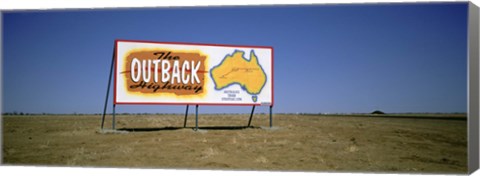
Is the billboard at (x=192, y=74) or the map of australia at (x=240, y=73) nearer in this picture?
the billboard at (x=192, y=74)

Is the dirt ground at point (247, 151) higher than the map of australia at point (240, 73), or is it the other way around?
the map of australia at point (240, 73)

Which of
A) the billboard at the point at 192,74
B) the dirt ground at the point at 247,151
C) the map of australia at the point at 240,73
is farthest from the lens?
the map of australia at the point at 240,73

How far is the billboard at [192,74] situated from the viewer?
1552cm

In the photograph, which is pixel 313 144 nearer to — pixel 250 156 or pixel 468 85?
pixel 250 156

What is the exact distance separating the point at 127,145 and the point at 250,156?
3479mm

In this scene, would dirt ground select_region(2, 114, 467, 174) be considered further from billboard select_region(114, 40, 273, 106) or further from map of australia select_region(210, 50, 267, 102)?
map of australia select_region(210, 50, 267, 102)

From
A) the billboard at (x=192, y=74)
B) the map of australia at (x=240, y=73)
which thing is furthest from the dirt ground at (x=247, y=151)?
the map of australia at (x=240, y=73)

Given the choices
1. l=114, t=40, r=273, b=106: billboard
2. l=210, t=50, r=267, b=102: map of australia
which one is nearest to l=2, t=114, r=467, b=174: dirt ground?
l=114, t=40, r=273, b=106: billboard

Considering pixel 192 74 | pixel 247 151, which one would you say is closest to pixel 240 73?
pixel 192 74

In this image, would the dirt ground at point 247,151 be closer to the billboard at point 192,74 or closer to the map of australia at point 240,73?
the billboard at point 192,74

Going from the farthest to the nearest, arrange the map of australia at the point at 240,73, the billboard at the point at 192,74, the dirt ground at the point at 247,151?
the map of australia at the point at 240,73
the billboard at the point at 192,74
the dirt ground at the point at 247,151

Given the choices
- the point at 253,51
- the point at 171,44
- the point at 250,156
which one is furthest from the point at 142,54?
the point at 250,156

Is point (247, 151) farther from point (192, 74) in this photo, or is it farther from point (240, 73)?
point (240, 73)

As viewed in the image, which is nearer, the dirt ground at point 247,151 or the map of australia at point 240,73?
the dirt ground at point 247,151
